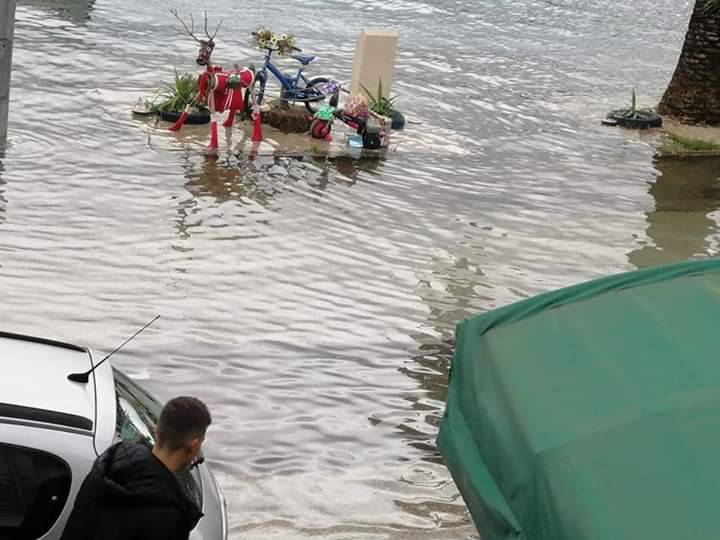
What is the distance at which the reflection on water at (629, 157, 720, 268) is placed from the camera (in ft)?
43.0

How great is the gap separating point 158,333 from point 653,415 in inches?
227

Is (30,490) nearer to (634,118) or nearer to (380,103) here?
(380,103)

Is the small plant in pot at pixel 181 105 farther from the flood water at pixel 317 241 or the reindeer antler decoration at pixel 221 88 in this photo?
the flood water at pixel 317 241

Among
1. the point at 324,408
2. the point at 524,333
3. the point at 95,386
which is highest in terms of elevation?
the point at 524,333

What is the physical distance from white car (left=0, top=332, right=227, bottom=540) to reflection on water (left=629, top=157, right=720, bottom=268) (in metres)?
8.12

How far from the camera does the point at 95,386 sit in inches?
217

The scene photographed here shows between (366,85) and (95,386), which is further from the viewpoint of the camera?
(366,85)

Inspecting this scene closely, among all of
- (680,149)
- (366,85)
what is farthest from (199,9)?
(680,149)

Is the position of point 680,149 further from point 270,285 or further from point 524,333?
point 524,333

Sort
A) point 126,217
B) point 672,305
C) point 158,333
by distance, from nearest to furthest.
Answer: point 672,305 → point 158,333 → point 126,217

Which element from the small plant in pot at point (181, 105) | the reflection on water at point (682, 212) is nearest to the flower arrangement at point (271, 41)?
the small plant in pot at point (181, 105)

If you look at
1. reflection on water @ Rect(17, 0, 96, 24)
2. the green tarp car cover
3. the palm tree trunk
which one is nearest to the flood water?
reflection on water @ Rect(17, 0, 96, 24)

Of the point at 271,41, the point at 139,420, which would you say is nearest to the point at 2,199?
the point at 271,41

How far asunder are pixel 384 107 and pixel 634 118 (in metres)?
4.23
